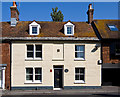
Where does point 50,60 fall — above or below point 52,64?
above

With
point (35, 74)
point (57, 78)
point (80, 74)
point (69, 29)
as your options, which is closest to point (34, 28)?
point (69, 29)

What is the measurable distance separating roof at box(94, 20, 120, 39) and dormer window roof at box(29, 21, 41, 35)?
25.7 ft

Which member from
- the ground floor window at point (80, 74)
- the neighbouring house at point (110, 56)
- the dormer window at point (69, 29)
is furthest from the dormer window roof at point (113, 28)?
the ground floor window at point (80, 74)

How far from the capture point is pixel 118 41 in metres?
15.8

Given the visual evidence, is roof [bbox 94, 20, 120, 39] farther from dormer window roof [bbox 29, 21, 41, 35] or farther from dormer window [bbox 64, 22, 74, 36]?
dormer window roof [bbox 29, 21, 41, 35]

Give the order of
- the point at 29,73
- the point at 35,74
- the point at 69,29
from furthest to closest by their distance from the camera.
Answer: the point at 69,29 → the point at 29,73 → the point at 35,74

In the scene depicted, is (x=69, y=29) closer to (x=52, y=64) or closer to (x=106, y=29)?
(x=52, y=64)

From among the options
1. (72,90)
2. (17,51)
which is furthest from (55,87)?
(17,51)

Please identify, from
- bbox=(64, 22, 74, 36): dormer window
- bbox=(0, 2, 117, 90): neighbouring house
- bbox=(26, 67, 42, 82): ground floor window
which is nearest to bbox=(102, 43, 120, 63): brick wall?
bbox=(0, 2, 117, 90): neighbouring house

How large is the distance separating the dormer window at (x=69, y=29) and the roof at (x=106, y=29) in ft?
12.0

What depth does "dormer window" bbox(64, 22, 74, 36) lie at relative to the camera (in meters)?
15.7

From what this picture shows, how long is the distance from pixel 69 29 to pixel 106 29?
17.5 feet

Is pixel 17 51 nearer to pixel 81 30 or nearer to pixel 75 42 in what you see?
pixel 75 42

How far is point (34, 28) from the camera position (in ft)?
51.7
